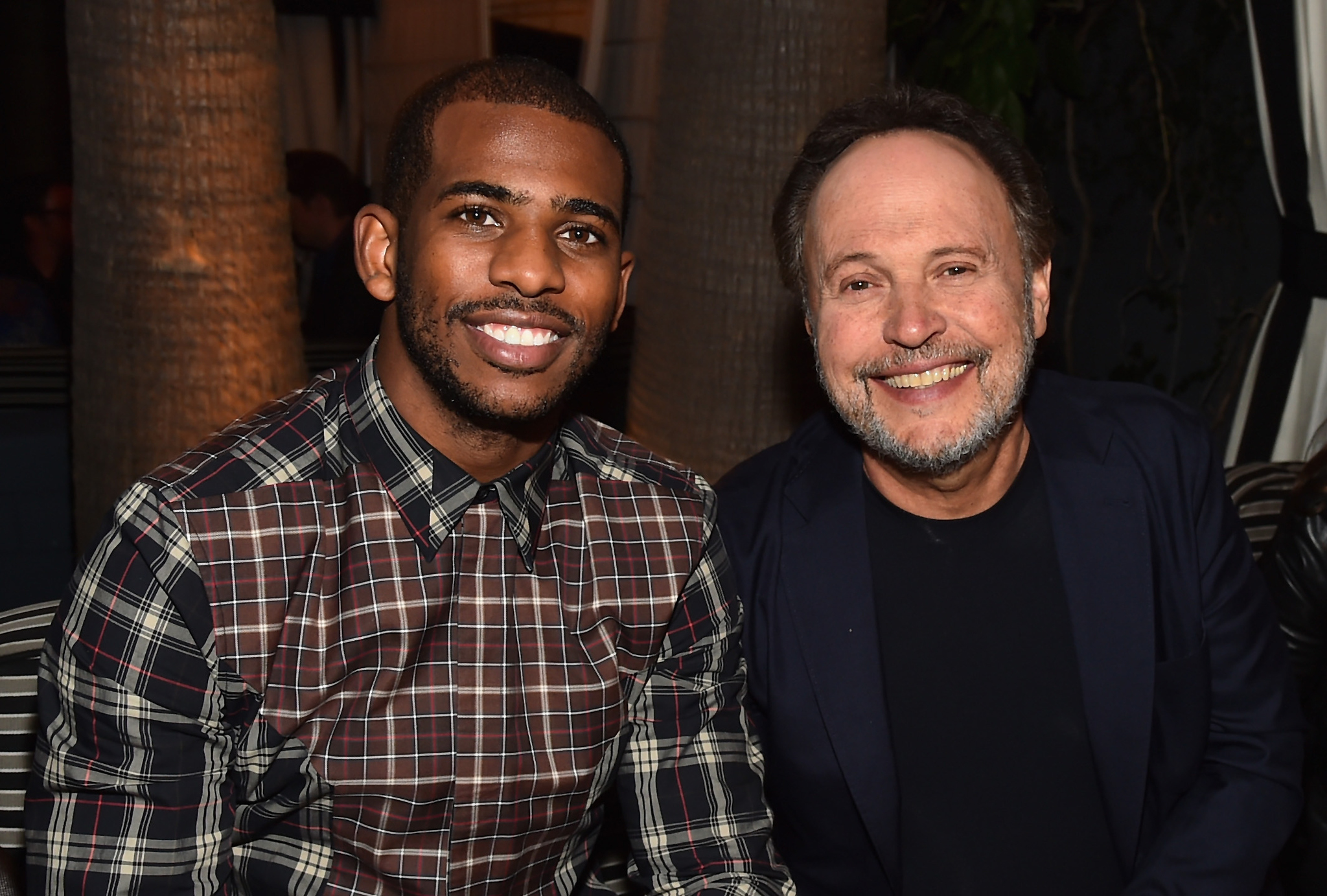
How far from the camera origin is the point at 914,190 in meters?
1.79

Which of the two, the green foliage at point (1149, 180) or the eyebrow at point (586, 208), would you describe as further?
the green foliage at point (1149, 180)

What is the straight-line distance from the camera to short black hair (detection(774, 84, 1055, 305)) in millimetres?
1889

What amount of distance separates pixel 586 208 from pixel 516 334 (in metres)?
0.20

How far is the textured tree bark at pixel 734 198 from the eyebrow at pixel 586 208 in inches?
46.0

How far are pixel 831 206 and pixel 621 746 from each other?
928 mm

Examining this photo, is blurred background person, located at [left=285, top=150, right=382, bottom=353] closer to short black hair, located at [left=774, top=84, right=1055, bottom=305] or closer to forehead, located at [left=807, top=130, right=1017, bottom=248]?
short black hair, located at [left=774, top=84, right=1055, bottom=305]

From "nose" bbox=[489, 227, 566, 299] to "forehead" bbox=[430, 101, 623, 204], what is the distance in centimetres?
6

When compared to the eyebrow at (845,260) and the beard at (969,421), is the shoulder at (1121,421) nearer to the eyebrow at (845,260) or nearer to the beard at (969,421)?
the beard at (969,421)

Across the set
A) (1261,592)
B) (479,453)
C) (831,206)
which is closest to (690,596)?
(479,453)

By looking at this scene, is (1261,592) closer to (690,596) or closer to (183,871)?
(690,596)

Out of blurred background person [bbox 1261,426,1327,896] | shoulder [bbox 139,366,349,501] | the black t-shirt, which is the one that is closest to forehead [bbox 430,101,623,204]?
shoulder [bbox 139,366,349,501]

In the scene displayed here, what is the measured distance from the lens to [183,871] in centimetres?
141

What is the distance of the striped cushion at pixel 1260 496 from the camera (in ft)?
8.18

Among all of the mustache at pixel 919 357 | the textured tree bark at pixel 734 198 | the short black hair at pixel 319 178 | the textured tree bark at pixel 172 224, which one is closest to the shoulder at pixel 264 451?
the mustache at pixel 919 357
